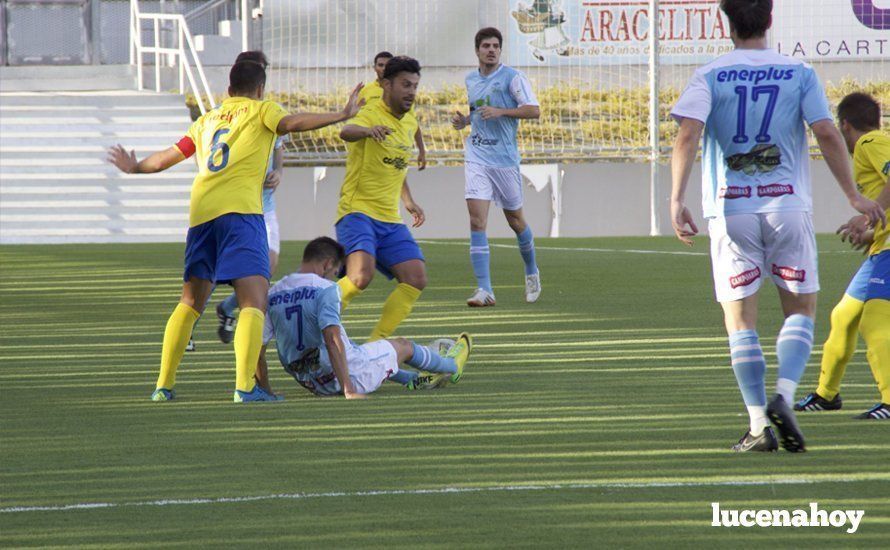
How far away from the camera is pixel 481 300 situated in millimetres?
12914

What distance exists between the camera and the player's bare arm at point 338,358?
24.2ft

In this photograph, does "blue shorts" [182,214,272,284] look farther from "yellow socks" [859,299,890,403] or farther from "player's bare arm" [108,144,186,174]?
"yellow socks" [859,299,890,403]

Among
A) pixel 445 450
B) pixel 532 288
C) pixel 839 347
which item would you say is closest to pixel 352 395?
pixel 445 450

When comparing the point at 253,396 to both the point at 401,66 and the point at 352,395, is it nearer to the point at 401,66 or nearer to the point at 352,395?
the point at 352,395

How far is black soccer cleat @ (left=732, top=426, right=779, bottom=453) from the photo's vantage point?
19.1 ft

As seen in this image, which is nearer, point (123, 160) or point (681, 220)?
point (681, 220)

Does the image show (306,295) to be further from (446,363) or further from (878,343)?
(878,343)

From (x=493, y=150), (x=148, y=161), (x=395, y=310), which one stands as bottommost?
(x=395, y=310)

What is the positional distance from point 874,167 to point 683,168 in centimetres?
159

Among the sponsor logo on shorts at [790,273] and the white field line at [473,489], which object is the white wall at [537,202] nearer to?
the sponsor logo on shorts at [790,273]

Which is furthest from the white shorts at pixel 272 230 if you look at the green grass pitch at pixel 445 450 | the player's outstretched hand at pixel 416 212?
the player's outstretched hand at pixel 416 212

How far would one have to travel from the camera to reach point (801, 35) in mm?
25891

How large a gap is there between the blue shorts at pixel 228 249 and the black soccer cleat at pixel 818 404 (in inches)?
101

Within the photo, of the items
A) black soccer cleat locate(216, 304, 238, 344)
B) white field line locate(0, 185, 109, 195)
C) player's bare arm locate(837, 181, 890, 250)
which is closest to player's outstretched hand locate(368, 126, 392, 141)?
black soccer cleat locate(216, 304, 238, 344)
